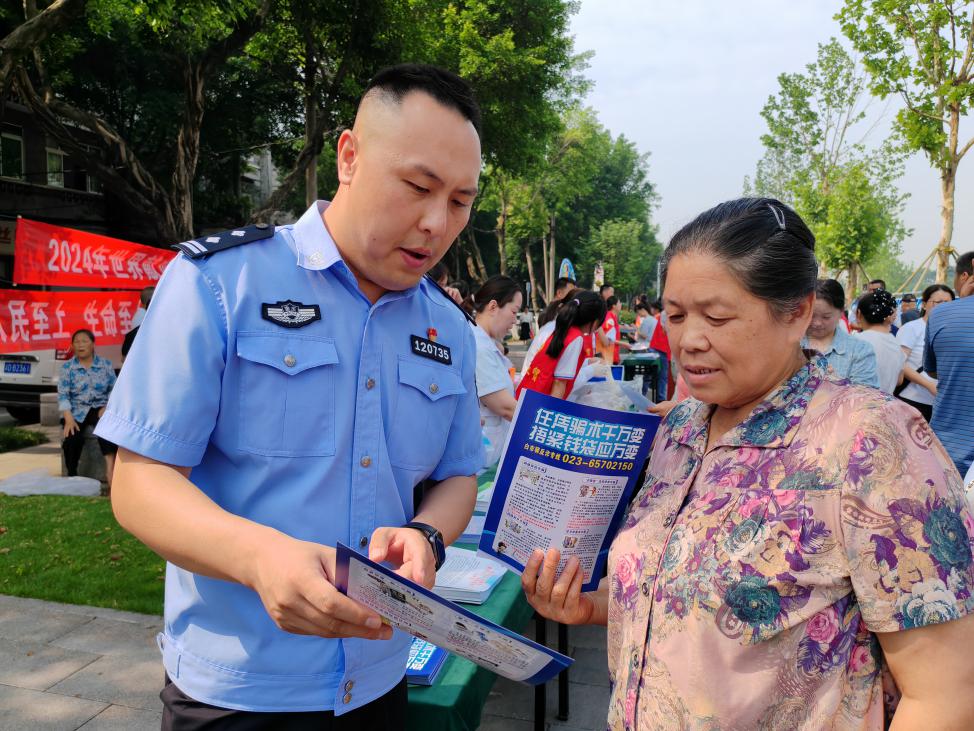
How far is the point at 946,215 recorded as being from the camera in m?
14.5

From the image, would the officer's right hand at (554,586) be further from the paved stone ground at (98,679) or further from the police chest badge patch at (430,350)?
the paved stone ground at (98,679)

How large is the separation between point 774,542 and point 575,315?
4278mm

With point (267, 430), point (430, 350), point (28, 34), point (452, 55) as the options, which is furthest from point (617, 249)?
point (267, 430)

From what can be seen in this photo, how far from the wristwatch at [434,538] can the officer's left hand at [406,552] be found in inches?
0.9

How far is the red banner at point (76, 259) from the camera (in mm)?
6961

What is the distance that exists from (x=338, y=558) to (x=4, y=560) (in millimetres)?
4891

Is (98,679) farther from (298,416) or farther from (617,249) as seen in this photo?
(617,249)

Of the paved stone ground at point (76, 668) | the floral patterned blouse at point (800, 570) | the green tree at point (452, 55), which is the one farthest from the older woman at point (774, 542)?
the green tree at point (452, 55)

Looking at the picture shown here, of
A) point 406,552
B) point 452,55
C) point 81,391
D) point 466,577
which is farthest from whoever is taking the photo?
point 452,55

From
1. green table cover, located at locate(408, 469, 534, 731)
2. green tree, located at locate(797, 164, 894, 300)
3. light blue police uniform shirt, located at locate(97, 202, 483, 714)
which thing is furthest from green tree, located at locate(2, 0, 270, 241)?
green tree, located at locate(797, 164, 894, 300)

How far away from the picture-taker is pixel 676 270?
143 cm

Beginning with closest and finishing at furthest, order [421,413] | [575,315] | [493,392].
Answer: [421,413]
[493,392]
[575,315]

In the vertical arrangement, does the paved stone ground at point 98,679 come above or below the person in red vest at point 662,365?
below

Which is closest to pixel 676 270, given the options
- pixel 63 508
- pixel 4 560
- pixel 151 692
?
pixel 151 692
